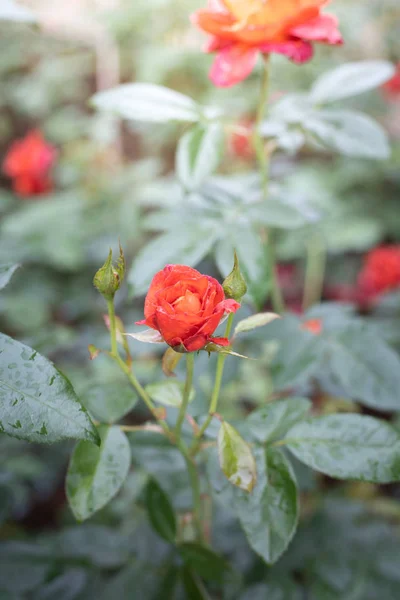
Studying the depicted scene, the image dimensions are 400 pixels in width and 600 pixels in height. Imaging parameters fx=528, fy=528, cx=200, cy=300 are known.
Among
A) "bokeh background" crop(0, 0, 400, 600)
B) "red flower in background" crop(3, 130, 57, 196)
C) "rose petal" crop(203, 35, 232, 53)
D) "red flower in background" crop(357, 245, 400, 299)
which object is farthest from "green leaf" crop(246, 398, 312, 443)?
Result: "red flower in background" crop(3, 130, 57, 196)

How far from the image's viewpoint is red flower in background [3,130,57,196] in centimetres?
172

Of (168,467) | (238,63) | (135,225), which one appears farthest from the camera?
(135,225)

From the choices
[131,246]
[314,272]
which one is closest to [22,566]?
[131,246]

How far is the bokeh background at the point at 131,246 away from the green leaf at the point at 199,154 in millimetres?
73

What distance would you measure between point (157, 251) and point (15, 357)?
317 millimetres

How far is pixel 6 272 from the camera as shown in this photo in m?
0.48

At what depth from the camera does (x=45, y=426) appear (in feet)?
1.26

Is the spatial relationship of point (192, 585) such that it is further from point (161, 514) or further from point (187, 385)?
point (187, 385)

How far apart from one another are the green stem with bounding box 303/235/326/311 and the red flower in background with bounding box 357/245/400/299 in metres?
0.18

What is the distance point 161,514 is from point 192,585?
10cm

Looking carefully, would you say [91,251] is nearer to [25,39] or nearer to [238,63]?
[238,63]

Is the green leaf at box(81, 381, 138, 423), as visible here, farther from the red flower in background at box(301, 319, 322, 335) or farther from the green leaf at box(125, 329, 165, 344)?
the red flower in background at box(301, 319, 322, 335)

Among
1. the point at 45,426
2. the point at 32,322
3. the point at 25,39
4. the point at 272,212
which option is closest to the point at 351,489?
the point at 272,212

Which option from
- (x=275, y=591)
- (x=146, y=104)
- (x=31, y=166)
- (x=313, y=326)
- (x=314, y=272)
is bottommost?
(x=314, y=272)
